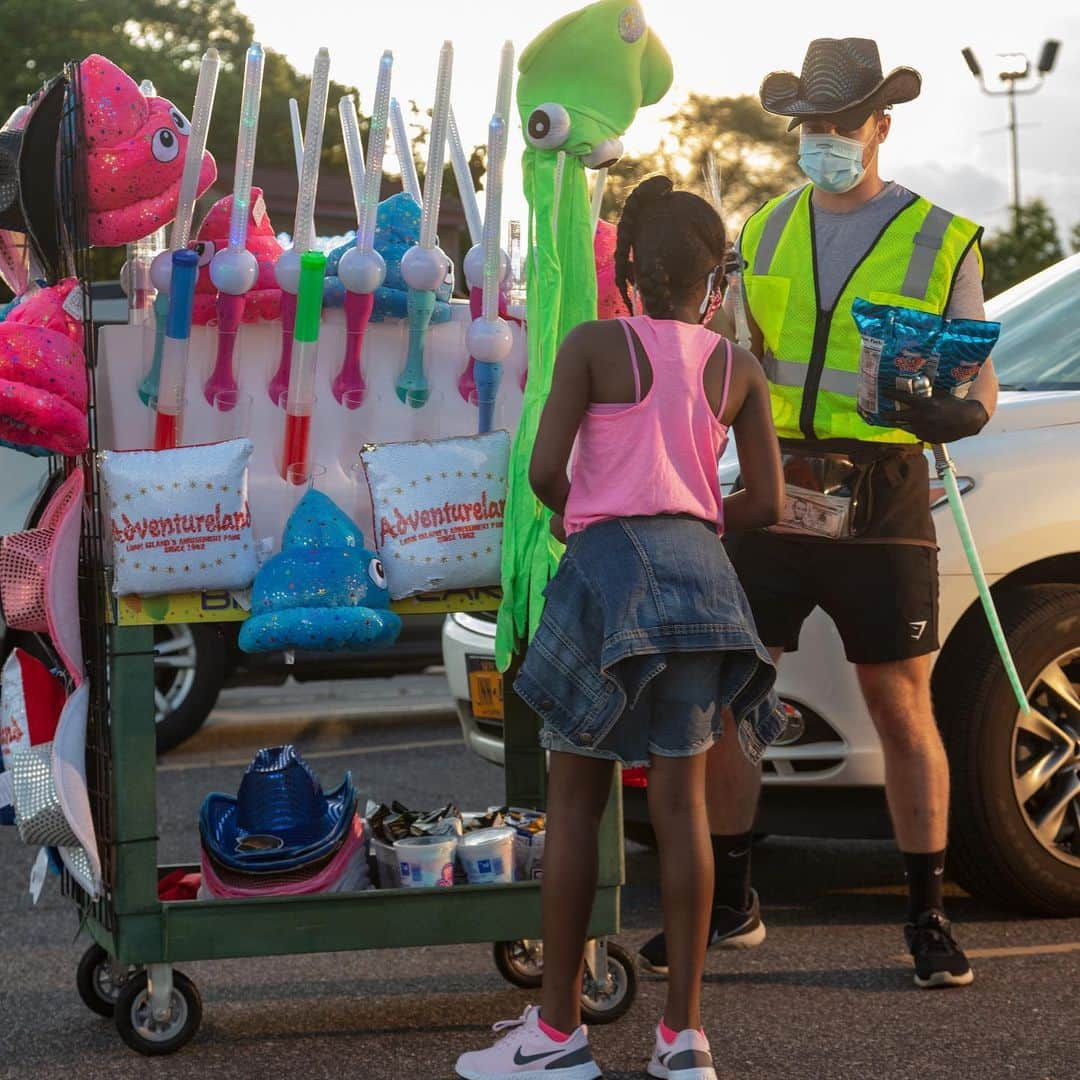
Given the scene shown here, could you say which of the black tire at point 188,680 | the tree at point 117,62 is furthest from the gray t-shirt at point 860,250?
the tree at point 117,62

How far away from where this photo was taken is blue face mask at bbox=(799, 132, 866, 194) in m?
4.07

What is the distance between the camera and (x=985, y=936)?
176 inches

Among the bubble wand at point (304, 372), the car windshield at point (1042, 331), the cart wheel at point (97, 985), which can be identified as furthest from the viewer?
the car windshield at point (1042, 331)

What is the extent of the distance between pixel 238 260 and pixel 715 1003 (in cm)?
180

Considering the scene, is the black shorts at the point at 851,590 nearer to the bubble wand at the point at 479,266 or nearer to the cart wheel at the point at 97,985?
the bubble wand at the point at 479,266

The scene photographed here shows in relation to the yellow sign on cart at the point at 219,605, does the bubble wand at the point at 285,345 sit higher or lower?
higher

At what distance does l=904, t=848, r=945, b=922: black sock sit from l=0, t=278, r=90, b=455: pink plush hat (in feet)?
6.55

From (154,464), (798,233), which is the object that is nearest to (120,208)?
(154,464)

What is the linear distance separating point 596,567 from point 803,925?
6.06 ft

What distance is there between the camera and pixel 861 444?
13.5ft

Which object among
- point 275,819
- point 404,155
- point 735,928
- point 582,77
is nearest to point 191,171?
point 404,155

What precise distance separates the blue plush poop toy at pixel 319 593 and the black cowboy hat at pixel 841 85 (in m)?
1.39

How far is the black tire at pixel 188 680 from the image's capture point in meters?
7.77

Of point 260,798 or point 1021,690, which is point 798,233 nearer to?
point 1021,690
